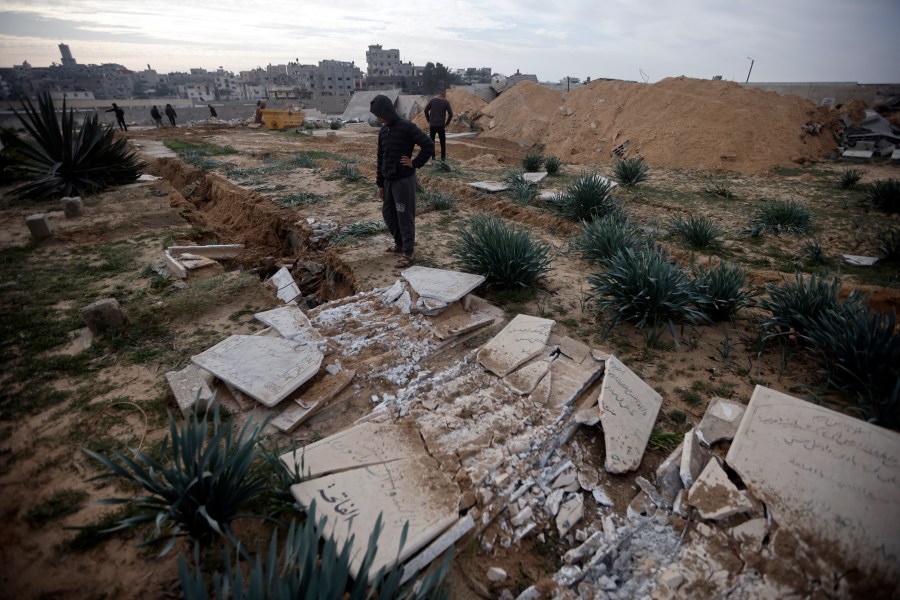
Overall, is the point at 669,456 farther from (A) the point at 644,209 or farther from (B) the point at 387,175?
(A) the point at 644,209

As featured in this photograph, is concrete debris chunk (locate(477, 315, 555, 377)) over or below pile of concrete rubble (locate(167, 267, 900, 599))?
over

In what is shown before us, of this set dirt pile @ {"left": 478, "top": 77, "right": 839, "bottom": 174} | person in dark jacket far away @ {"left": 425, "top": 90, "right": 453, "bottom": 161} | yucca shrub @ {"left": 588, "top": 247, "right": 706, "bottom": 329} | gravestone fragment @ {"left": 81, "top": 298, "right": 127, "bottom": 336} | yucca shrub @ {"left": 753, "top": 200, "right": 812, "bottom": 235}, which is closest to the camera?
gravestone fragment @ {"left": 81, "top": 298, "right": 127, "bottom": 336}

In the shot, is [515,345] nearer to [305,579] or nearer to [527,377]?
[527,377]

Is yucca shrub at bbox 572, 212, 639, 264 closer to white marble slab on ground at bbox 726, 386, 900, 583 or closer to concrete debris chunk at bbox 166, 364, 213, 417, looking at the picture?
white marble slab on ground at bbox 726, 386, 900, 583

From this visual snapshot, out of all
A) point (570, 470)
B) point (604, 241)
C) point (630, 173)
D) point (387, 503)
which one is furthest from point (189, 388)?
point (630, 173)

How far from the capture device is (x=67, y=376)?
3.05 meters

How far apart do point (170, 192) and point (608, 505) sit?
9.66m

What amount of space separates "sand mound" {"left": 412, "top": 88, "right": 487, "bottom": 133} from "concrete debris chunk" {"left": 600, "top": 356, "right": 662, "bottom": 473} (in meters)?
19.9

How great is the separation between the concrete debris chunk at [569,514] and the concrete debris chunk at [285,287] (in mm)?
3570

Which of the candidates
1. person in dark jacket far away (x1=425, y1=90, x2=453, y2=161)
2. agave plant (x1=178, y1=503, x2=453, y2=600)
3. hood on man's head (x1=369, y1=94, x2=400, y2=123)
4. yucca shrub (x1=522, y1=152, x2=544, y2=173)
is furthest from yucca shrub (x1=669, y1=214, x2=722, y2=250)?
person in dark jacket far away (x1=425, y1=90, x2=453, y2=161)

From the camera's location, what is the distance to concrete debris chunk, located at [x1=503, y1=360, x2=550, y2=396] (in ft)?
9.28

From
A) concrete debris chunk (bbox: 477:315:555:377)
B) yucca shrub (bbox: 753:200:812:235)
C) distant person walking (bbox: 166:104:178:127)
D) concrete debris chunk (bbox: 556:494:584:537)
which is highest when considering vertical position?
distant person walking (bbox: 166:104:178:127)

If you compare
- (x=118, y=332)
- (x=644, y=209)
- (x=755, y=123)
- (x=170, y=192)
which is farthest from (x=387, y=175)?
(x=755, y=123)

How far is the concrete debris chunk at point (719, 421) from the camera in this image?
238 centimetres
